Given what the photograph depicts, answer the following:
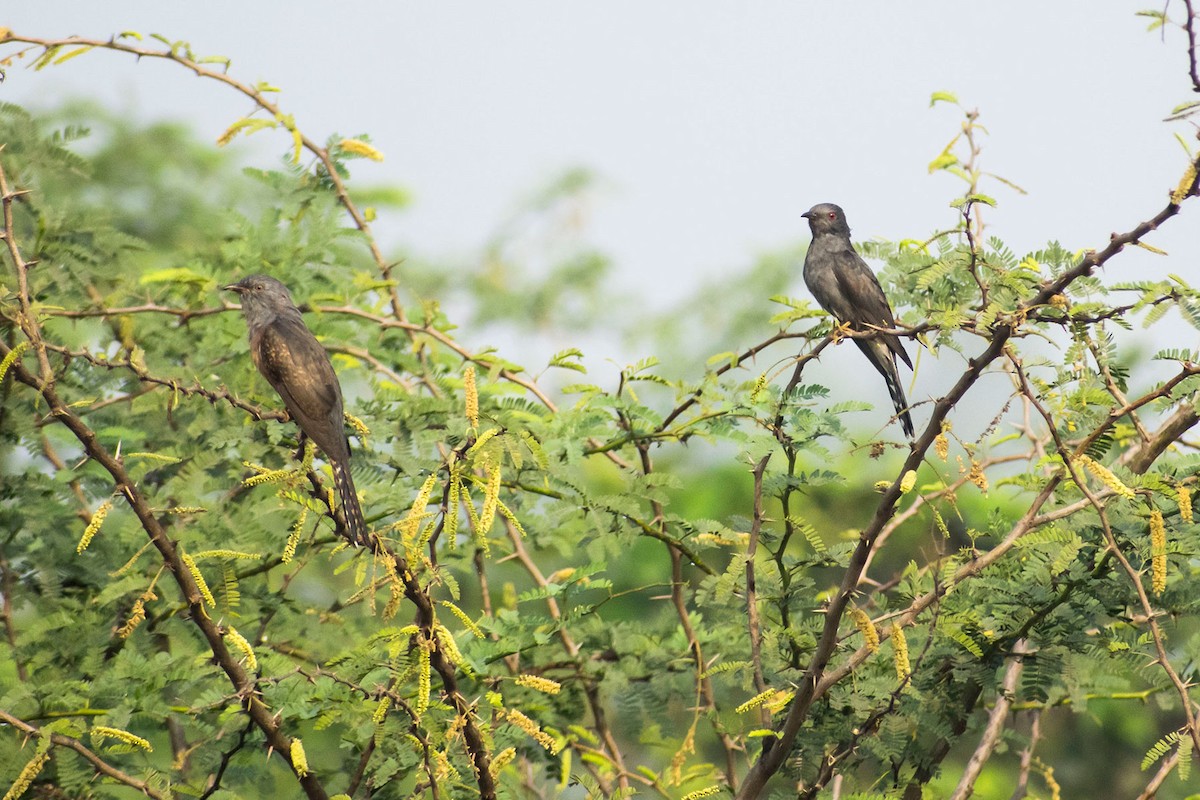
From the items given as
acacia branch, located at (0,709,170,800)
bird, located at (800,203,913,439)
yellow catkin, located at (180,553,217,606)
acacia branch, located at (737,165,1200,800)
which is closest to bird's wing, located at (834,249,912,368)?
bird, located at (800,203,913,439)

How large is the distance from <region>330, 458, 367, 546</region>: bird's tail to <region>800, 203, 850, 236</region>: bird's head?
423 centimetres

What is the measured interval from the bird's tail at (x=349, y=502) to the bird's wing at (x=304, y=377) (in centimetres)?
7

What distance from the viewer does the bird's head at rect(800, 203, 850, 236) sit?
311 inches

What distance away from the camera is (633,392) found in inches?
189

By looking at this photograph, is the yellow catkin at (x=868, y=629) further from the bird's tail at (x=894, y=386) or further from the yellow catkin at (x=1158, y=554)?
the bird's tail at (x=894, y=386)

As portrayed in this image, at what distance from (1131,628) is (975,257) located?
209 cm

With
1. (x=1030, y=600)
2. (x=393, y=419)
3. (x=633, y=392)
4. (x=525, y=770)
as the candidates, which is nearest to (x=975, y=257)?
(x=1030, y=600)

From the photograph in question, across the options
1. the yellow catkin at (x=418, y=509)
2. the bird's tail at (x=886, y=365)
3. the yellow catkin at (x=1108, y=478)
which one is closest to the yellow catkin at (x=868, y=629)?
the yellow catkin at (x=1108, y=478)

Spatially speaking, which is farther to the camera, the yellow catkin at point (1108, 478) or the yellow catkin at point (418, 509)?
the yellow catkin at point (1108, 478)

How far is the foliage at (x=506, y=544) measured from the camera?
343 cm

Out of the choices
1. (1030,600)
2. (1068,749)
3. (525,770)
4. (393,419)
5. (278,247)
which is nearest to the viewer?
(1030,600)

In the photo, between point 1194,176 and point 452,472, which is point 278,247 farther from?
point 1194,176

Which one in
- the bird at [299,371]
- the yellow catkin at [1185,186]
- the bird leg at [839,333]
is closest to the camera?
the yellow catkin at [1185,186]

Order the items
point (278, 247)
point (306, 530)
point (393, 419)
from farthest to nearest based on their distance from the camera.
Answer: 1. point (278, 247)
2. point (393, 419)
3. point (306, 530)
